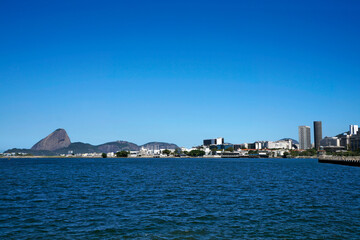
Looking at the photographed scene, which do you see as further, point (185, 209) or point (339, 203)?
point (339, 203)

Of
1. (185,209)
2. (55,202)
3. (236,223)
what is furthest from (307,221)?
(55,202)

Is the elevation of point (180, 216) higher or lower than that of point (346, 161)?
higher

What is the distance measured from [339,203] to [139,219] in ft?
65.0

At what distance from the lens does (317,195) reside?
36.8m

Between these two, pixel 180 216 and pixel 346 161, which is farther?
pixel 346 161

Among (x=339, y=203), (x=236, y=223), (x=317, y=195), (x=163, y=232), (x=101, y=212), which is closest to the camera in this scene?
(x=163, y=232)

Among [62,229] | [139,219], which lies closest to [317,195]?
[139,219]

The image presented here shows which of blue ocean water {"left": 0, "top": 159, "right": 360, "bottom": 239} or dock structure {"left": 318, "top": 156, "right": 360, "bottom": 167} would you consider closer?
blue ocean water {"left": 0, "top": 159, "right": 360, "bottom": 239}

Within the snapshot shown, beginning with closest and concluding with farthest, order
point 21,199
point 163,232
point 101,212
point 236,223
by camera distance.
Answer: point 163,232 → point 236,223 → point 101,212 → point 21,199

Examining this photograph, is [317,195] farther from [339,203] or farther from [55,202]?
[55,202]

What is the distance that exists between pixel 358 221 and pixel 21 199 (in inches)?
1234

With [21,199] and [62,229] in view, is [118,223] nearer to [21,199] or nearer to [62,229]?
[62,229]

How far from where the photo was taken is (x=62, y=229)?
2077 centimetres

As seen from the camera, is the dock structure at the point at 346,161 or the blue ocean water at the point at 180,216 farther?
the dock structure at the point at 346,161
